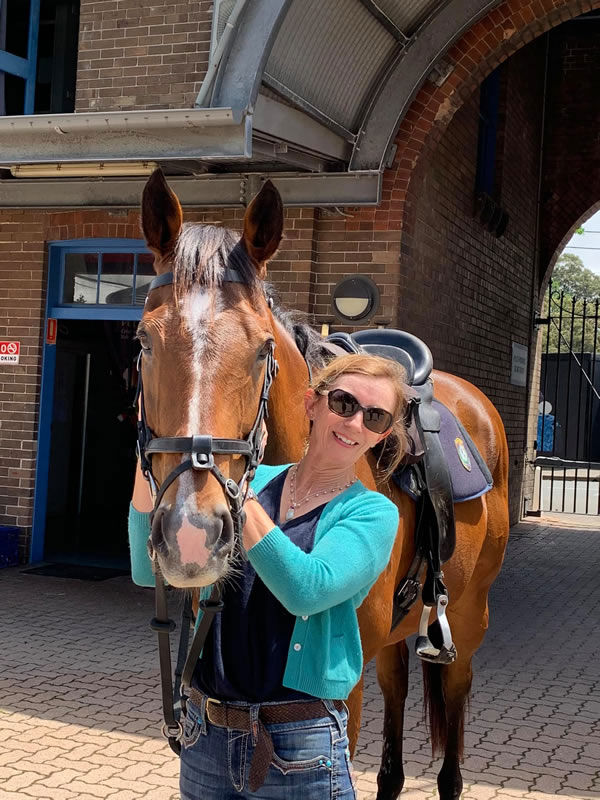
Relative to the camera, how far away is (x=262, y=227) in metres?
2.51

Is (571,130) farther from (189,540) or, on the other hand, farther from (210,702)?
(189,540)

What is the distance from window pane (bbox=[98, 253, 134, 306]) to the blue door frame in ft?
0.27

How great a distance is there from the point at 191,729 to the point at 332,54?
674 centimetres

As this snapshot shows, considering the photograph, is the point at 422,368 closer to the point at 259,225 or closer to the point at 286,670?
the point at 259,225

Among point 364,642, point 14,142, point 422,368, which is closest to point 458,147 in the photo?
point 14,142

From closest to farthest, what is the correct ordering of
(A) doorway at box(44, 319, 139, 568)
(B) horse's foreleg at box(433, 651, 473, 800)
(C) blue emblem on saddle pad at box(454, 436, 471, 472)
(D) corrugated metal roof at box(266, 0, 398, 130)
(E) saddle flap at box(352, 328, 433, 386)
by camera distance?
1. (E) saddle flap at box(352, 328, 433, 386)
2. (C) blue emblem on saddle pad at box(454, 436, 471, 472)
3. (B) horse's foreleg at box(433, 651, 473, 800)
4. (D) corrugated metal roof at box(266, 0, 398, 130)
5. (A) doorway at box(44, 319, 139, 568)

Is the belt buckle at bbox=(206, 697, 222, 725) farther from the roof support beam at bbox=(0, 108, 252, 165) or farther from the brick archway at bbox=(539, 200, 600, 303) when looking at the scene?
the brick archway at bbox=(539, 200, 600, 303)

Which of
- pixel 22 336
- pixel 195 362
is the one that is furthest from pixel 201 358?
pixel 22 336

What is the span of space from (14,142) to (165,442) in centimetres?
665

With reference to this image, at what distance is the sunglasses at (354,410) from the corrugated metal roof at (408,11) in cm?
646

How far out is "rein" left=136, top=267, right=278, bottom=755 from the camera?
2.03 m

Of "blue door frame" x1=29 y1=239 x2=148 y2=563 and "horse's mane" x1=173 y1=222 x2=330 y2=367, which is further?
"blue door frame" x1=29 y1=239 x2=148 y2=563

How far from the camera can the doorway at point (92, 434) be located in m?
12.5

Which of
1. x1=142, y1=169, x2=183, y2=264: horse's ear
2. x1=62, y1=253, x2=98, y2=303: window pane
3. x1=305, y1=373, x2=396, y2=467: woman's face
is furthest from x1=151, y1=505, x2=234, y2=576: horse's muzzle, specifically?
x1=62, y1=253, x2=98, y2=303: window pane
